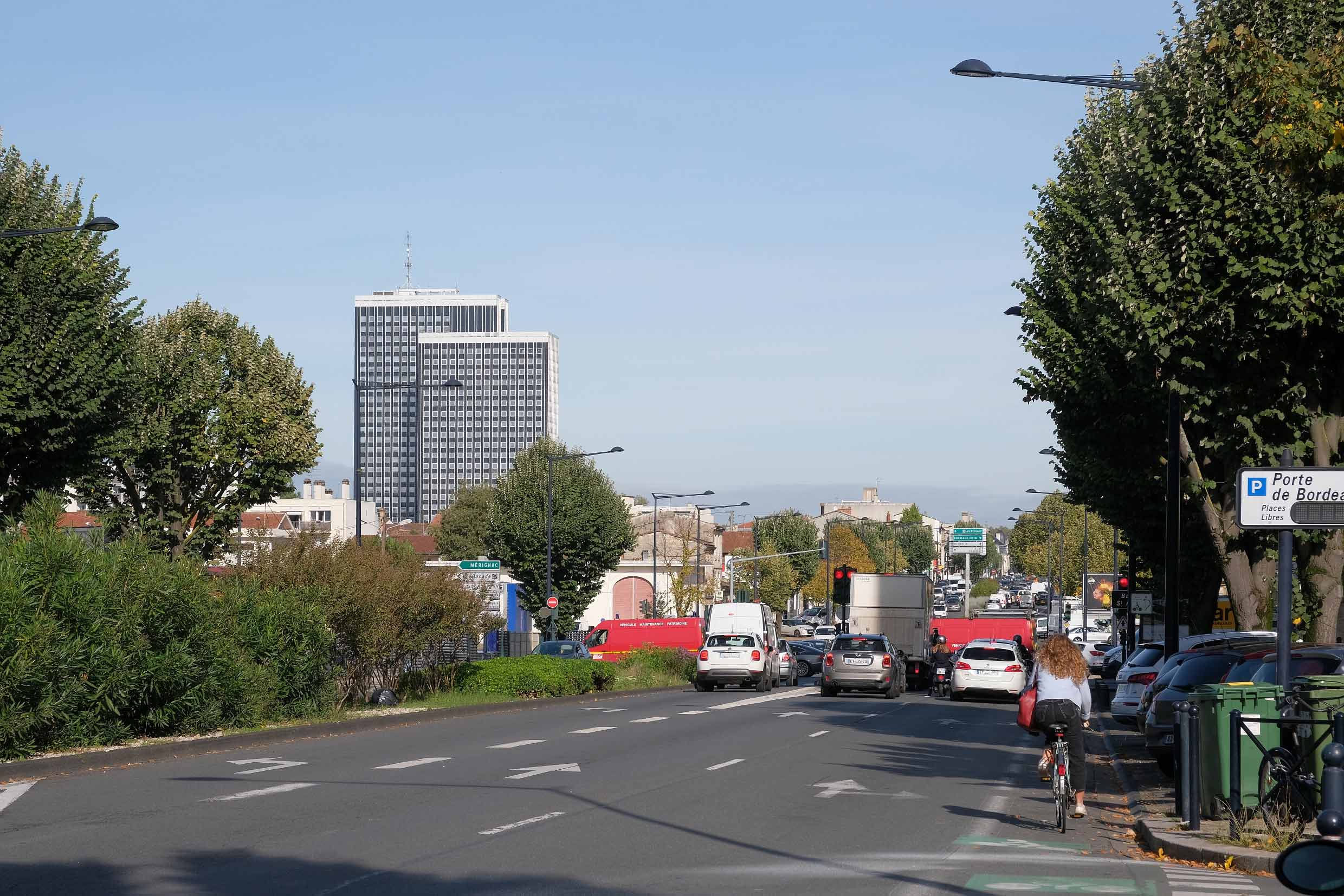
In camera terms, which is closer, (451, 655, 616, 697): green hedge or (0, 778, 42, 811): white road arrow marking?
(0, 778, 42, 811): white road arrow marking

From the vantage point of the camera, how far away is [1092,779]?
1891cm

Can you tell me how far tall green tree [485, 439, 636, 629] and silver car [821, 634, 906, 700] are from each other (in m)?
33.8

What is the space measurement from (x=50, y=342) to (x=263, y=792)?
51.0ft

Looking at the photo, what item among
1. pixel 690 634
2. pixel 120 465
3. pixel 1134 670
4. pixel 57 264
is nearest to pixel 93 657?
pixel 57 264

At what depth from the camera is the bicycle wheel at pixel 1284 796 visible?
10953 millimetres

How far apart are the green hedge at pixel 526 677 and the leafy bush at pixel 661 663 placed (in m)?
8.24

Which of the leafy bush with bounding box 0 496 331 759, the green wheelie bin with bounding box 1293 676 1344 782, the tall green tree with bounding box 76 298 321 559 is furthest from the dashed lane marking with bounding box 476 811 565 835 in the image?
the tall green tree with bounding box 76 298 321 559

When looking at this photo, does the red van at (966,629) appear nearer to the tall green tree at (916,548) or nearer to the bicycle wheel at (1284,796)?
the bicycle wheel at (1284,796)

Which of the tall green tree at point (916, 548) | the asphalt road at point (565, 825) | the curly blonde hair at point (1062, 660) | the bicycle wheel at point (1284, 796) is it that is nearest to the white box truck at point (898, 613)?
the asphalt road at point (565, 825)

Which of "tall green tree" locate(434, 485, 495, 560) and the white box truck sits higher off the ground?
"tall green tree" locate(434, 485, 495, 560)

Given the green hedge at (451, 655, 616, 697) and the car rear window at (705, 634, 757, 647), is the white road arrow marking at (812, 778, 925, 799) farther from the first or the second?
the car rear window at (705, 634, 757, 647)

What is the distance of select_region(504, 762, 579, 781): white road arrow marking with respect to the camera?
643 inches

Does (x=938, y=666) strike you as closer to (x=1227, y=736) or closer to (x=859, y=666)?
(x=859, y=666)

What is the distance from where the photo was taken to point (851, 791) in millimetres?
15742
